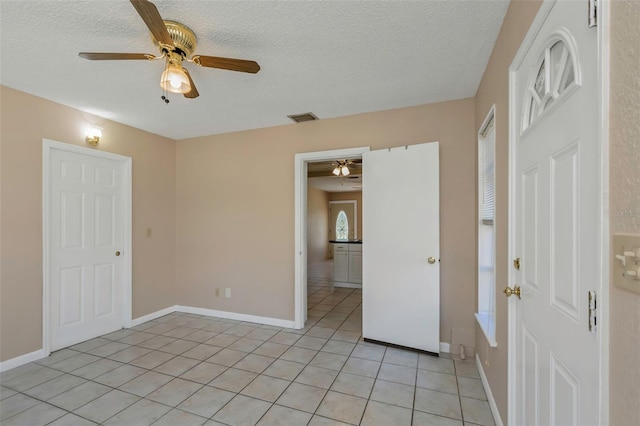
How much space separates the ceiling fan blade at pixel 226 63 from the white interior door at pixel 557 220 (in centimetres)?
152

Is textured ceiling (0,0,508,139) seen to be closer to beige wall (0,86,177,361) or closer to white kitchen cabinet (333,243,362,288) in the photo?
beige wall (0,86,177,361)

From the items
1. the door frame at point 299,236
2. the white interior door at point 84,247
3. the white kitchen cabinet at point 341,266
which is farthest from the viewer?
the white kitchen cabinet at point 341,266

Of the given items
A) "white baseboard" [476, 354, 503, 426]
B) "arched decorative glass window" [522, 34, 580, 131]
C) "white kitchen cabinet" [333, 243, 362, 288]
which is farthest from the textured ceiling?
"white kitchen cabinet" [333, 243, 362, 288]

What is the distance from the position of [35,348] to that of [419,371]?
367cm

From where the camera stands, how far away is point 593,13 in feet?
2.54

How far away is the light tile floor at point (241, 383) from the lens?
188 cm

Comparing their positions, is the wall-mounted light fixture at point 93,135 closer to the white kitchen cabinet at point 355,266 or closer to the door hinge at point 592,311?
the door hinge at point 592,311

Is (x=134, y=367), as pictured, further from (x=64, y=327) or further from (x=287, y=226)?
(x=287, y=226)

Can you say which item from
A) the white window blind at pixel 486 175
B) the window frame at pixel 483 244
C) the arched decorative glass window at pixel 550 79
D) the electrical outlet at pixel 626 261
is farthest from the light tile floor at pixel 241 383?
the arched decorative glass window at pixel 550 79

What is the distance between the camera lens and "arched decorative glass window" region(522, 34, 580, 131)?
37.9 inches

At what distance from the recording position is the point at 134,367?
2525 millimetres

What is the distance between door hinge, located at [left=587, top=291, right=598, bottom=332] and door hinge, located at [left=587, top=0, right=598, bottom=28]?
30.2 inches

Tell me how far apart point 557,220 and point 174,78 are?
2134 mm

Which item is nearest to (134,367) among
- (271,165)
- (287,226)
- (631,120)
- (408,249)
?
(287,226)
